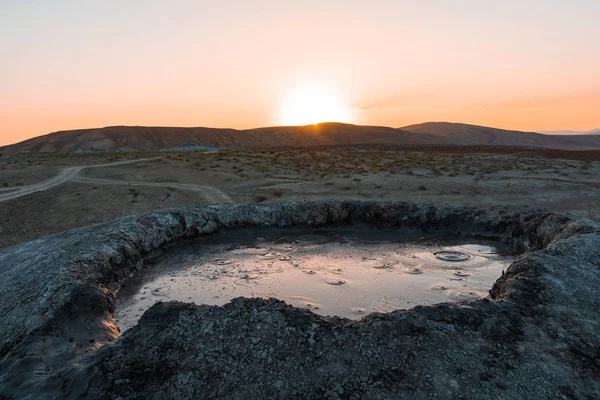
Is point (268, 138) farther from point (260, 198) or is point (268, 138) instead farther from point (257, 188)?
point (260, 198)

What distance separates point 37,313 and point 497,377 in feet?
22.7

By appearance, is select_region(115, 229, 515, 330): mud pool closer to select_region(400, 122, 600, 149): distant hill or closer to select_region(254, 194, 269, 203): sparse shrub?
select_region(254, 194, 269, 203): sparse shrub

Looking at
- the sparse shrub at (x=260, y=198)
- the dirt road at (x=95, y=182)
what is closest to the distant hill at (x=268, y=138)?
the dirt road at (x=95, y=182)

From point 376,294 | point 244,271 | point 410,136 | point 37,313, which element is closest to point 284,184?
point 244,271

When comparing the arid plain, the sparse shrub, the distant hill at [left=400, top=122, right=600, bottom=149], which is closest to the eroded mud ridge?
the arid plain

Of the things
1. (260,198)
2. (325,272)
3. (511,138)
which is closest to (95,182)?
(260,198)

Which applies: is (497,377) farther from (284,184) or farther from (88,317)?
(284,184)

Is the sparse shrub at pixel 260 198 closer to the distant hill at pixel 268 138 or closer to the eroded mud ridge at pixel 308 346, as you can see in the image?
the eroded mud ridge at pixel 308 346

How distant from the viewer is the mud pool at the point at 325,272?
7.83 m

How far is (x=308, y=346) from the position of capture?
5.18m

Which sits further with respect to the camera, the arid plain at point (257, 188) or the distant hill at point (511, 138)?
the distant hill at point (511, 138)

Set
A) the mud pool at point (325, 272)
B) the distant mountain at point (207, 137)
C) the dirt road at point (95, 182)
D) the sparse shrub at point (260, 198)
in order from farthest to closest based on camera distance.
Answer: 1. the distant mountain at point (207, 137)
2. the dirt road at point (95, 182)
3. the sparse shrub at point (260, 198)
4. the mud pool at point (325, 272)

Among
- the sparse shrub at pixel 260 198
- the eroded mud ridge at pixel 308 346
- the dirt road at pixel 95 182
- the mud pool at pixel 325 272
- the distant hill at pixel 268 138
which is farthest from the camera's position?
the distant hill at pixel 268 138

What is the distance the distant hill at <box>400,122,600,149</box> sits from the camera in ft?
404
